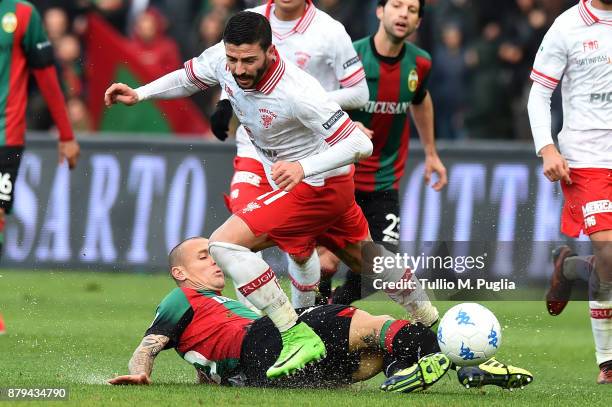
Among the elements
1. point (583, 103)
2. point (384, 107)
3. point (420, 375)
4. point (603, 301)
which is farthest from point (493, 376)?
point (384, 107)

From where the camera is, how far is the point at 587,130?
9.02 metres

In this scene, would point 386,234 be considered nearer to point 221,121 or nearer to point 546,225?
point 221,121

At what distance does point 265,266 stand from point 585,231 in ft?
7.29

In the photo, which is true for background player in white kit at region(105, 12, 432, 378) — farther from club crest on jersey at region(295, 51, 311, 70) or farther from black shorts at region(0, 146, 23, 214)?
black shorts at region(0, 146, 23, 214)

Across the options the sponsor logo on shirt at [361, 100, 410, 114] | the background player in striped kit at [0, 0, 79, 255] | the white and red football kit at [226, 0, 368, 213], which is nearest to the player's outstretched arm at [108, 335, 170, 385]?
the white and red football kit at [226, 0, 368, 213]

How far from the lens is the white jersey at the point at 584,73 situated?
893 centimetres

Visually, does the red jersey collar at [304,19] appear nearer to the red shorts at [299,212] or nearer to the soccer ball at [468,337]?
the red shorts at [299,212]

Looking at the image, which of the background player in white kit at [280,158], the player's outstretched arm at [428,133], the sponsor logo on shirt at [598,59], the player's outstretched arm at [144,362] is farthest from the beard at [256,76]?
the player's outstretched arm at [428,133]

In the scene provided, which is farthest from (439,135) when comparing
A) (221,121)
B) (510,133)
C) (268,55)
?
(268,55)

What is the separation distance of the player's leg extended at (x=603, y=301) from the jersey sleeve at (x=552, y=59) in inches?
41.2

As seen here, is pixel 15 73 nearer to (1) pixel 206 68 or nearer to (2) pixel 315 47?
(2) pixel 315 47

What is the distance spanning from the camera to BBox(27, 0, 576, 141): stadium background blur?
17.2 metres

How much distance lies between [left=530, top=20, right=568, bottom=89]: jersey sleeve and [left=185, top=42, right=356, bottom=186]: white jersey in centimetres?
147

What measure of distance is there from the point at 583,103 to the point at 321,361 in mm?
2581
